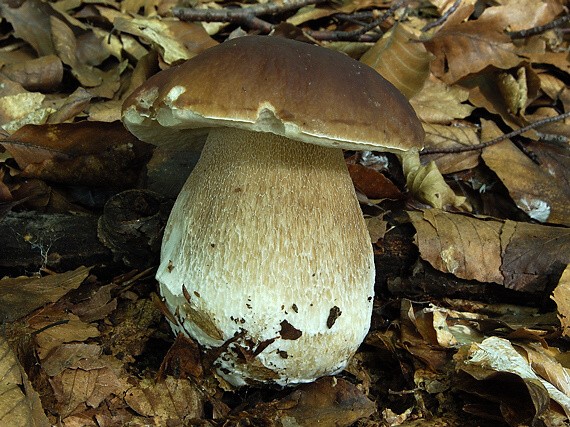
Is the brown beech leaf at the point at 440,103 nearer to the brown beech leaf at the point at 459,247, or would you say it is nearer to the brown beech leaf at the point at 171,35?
the brown beech leaf at the point at 459,247

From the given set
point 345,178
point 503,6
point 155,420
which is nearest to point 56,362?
point 155,420

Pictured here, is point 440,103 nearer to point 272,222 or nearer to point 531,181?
point 531,181

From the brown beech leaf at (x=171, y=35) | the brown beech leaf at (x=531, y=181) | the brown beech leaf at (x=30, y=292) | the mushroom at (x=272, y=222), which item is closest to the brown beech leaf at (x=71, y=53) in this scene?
the brown beech leaf at (x=171, y=35)

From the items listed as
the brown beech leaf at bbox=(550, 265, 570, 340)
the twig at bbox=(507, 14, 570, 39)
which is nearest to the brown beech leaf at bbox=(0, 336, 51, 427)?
the brown beech leaf at bbox=(550, 265, 570, 340)

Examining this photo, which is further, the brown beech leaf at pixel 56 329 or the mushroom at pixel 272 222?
the brown beech leaf at pixel 56 329

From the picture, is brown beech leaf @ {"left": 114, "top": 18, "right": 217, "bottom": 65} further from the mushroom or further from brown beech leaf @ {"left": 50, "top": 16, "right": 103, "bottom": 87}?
the mushroom

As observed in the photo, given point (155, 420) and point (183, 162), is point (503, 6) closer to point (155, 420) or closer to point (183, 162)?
point (183, 162)

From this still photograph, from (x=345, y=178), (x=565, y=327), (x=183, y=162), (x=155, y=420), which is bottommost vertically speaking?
(x=155, y=420)
